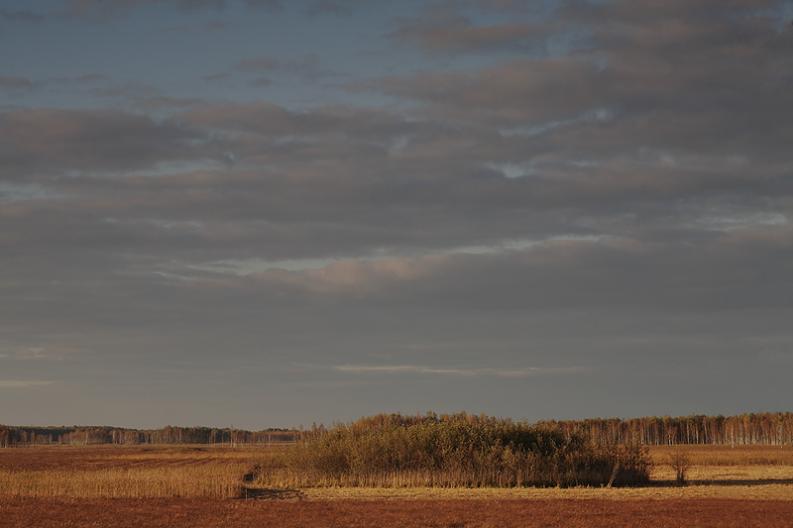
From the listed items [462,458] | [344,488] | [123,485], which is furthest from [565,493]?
[123,485]

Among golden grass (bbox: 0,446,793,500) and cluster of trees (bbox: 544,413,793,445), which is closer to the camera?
golden grass (bbox: 0,446,793,500)

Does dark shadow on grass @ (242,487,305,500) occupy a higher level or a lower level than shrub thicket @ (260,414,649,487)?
lower

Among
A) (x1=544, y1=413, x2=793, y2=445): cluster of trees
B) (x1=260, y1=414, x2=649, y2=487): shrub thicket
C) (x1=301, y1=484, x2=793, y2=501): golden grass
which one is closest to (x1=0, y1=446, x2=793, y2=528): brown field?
(x1=301, y1=484, x2=793, y2=501): golden grass

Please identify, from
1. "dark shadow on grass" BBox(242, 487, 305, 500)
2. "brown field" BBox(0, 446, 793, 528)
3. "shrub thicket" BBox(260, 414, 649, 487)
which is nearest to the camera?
"brown field" BBox(0, 446, 793, 528)

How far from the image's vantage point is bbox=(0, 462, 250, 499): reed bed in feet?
152

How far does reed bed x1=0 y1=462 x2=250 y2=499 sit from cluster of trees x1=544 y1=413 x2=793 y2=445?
120m

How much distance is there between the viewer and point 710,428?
180000mm

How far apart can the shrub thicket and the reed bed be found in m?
5.19

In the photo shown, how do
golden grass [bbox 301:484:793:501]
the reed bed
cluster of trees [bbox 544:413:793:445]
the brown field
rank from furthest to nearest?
cluster of trees [bbox 544:413:793:445] < the reed bed < golden grass [bbox 301:484:793:501] < the brown field

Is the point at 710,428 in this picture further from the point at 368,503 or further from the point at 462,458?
the point at 368,503

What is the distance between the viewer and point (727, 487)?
48344 mm

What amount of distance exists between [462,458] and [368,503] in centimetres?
1557

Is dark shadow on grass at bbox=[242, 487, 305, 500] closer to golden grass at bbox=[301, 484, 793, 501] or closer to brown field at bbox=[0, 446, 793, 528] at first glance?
brown field at bbox=[0, 446, 793, 528]

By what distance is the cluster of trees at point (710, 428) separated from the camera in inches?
6619
